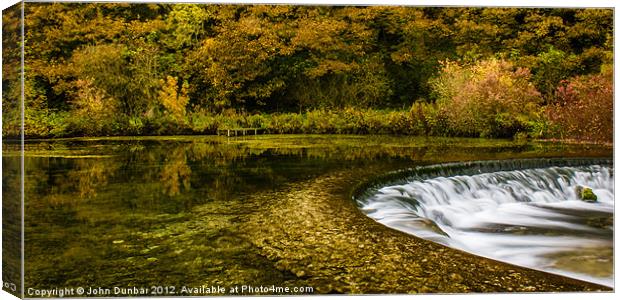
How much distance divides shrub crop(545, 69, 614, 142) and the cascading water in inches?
14.5

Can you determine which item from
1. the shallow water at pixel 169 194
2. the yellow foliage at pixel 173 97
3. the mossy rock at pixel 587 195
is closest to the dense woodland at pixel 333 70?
the yellow foliage at pixel 173 97

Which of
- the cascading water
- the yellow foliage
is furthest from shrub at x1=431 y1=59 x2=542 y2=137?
the yellow foliage

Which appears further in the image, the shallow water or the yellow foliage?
the yellow foliage

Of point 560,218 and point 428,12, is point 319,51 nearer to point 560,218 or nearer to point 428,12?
point 428,12

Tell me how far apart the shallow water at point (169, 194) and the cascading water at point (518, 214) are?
0.36m

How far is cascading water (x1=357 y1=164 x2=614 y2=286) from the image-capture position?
18.6 ft

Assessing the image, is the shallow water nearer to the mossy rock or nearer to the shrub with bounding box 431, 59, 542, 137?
the shrub with bounding box 431, 59, 542, 137

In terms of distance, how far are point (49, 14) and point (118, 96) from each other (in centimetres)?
92

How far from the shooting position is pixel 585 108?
21.1ft

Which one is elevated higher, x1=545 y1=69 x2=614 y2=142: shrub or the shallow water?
x1=545 y1=69 x2=614 y2=142: shrub

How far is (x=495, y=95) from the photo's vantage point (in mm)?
6734

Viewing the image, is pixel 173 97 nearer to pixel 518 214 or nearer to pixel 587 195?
pixel 518 214

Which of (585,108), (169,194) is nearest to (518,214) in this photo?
(585,108)

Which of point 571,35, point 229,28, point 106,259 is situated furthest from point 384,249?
point 571,35
